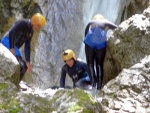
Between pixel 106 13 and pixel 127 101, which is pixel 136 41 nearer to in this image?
pixel 127 101

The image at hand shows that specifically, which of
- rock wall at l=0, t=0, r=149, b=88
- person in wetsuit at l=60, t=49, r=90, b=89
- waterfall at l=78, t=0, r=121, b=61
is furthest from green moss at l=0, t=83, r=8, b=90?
waterfall at l=78, t=0, r=121, b=61

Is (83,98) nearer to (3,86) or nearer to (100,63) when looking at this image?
(3,86)

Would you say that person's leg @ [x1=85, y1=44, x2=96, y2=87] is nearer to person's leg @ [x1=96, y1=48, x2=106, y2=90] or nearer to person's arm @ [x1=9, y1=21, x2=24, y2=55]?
person's leg @ [x1=96, y1=48, x2=106, y2=90]

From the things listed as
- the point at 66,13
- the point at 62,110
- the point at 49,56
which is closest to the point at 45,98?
the point at 62,110

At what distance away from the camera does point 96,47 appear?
587cm

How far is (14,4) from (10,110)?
9750mm

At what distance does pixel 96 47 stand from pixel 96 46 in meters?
0.03

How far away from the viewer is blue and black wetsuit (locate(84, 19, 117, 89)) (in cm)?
579

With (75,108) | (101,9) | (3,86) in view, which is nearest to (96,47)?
(3,86)

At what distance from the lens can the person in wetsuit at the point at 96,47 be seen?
5794mm

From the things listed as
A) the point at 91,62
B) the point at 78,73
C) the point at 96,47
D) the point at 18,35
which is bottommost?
the point at 78,73

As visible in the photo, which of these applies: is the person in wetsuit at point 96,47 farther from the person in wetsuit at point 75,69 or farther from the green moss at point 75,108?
the green moss at point 75,108

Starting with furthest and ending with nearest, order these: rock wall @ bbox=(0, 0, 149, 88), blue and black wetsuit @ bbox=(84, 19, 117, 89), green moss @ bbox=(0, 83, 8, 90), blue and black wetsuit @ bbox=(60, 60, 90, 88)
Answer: rock wall @ bbox=(0, 0, 149, 88)
blue and black wetsuit @ bbox=(60, 60, 90, 88)
blue and black wetsuit @ bbox=(84, 19, 117, 89)
green moss @ bbox=(0, 83, 8, 90)

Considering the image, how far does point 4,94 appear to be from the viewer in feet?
9.05
